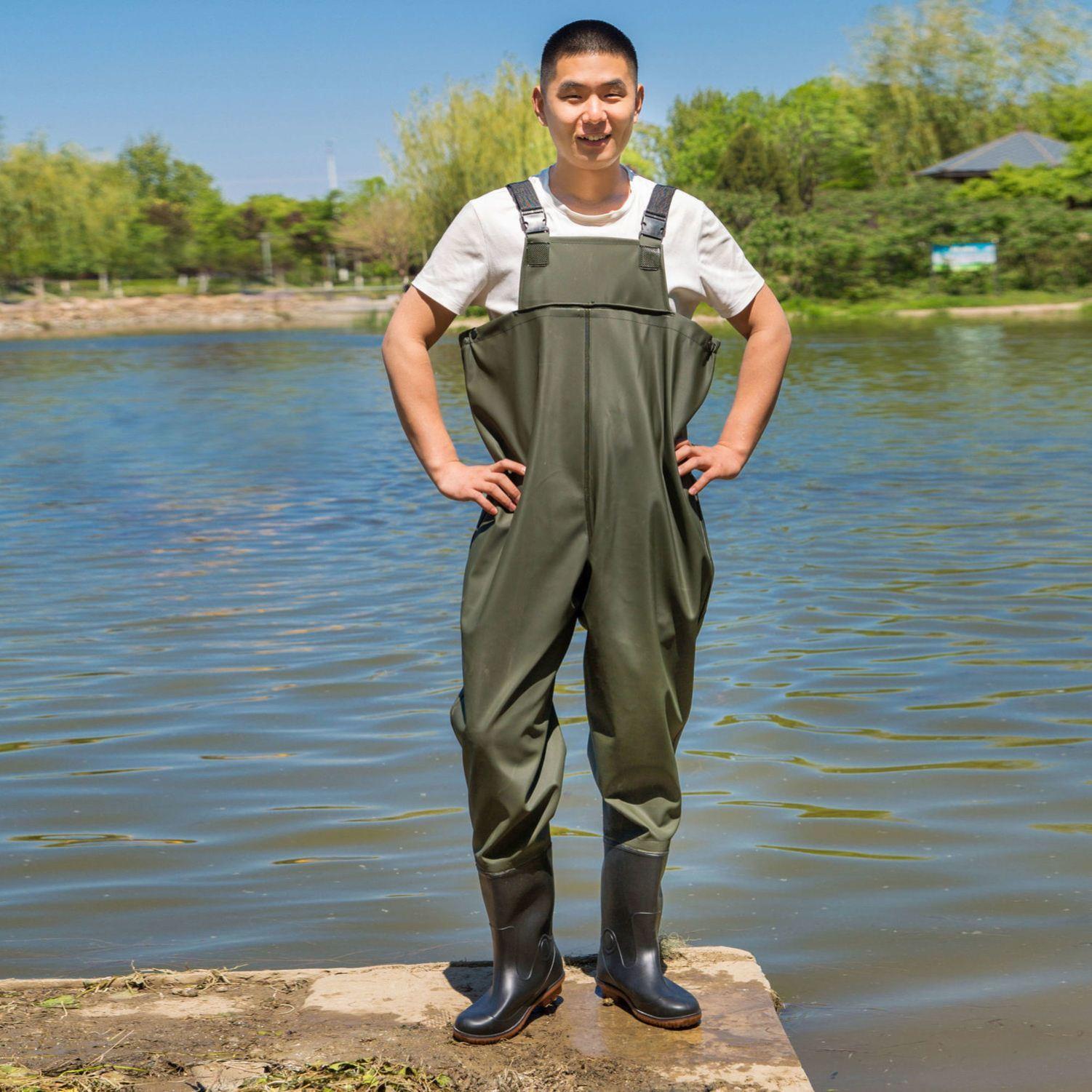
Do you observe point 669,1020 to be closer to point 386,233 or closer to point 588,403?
point 588,403

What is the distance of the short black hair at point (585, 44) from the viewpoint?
2688 mm

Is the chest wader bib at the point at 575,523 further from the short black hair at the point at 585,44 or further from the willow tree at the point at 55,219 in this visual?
the willow tree at the point at 55,219

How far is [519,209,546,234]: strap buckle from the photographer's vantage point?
2643mm

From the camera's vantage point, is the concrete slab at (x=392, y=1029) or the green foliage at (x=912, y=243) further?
the green foliage at (x=912, y=243)

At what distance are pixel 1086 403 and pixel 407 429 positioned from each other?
15.7 meters

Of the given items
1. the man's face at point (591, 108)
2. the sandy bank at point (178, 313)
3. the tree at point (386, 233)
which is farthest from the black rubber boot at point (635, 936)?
the tree at point (386, 233)

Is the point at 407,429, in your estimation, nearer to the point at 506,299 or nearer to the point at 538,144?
the point at 506,299

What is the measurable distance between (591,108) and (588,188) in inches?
5.5

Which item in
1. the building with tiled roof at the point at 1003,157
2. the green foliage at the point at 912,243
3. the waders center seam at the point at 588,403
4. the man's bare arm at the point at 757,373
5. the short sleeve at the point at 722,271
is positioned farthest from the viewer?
the building with tiled roof at the point at 1003,157

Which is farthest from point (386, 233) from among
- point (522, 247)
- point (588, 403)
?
point (588, 403)

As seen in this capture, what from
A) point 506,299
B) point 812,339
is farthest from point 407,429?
point 812,339

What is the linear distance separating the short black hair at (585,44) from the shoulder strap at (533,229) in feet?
0.78

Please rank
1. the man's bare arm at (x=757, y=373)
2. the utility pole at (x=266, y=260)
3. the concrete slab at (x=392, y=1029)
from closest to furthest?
the concrete slab at (x=392, y=1029), the man's bare arm at (x=757, y=373), the utility pole at (x=266, y=260)

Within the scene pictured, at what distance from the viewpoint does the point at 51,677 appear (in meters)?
6.41
